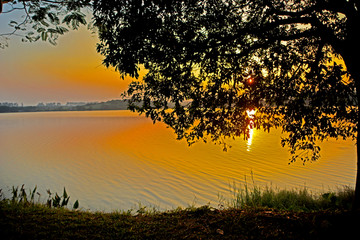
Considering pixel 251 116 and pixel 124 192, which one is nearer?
pixel 251 116

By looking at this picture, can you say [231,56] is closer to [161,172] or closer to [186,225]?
[186,225]

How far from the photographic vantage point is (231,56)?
19.6ft

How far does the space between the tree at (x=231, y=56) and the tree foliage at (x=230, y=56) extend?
22 mm

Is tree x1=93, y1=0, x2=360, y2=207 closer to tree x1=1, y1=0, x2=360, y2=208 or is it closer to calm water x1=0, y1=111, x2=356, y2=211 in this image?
tree x1=1, y1=0, x2=360, y2=208

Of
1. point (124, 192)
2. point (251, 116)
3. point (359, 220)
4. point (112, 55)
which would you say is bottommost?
point (124, 192)

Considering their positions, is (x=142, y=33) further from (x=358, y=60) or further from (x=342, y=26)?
(x=342, y=26)

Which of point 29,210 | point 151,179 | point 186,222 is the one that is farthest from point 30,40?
point 151,179

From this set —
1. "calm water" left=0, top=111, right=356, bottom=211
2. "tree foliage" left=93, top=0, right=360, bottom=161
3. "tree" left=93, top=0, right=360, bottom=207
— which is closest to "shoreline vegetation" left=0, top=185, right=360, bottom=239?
"tree" left=93, top=0, right=360, bottom=207

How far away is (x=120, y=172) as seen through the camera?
18594mm

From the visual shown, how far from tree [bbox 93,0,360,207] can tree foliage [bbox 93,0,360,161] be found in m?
0.02

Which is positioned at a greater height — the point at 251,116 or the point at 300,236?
the point at 251,116

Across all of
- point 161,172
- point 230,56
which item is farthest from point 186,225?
point 161,172

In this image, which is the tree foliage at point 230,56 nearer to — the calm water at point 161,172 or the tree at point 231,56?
the tree at point 231,56

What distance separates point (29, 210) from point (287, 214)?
5657 millimetres
